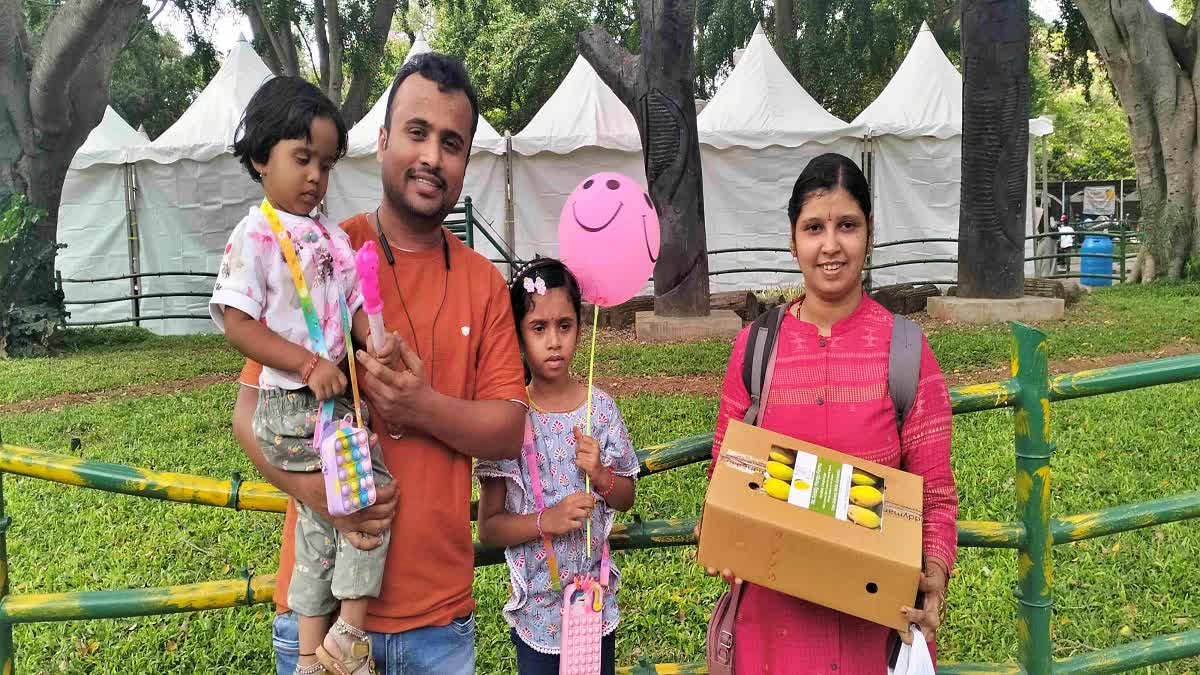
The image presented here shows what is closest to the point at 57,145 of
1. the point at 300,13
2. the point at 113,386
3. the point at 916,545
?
the point at 113,386

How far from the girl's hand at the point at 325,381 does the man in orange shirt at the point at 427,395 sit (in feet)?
0.21

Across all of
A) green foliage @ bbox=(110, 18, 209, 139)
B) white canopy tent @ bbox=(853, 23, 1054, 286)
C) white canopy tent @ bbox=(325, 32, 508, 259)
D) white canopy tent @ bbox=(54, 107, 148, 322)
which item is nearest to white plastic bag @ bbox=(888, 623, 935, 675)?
white canopy tent @ bbox=(325, 32, 508, 259)

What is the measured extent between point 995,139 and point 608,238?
8.37 meters

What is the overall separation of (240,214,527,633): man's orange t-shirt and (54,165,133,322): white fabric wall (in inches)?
514

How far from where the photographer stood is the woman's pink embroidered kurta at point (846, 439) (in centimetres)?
180

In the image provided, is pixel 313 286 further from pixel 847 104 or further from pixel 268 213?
pixel 847 104

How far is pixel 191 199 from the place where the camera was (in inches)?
505

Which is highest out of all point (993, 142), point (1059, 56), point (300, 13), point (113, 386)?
point (300, 13)

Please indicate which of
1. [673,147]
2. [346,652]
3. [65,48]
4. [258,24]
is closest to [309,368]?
[346,652]

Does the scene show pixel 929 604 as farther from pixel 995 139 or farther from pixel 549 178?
pixel 549 178

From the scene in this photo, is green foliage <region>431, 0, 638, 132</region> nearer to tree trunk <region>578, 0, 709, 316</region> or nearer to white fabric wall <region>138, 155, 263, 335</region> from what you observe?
white fabric wall <region>138, 155, 263, 335</region>

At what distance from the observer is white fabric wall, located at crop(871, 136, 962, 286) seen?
44.1ft

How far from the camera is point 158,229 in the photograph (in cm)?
1301

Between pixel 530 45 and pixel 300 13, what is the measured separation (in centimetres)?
1032
